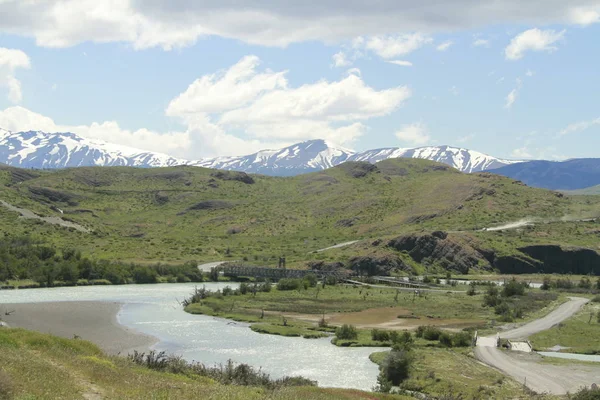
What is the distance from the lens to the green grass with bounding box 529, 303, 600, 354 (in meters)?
67.8

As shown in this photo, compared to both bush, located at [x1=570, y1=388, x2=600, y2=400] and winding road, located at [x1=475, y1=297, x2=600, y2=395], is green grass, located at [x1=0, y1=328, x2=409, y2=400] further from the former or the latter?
winding road, located at [x1=475, y1=297, x2=600, y2=395]

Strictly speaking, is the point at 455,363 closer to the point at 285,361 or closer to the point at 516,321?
the point at 285,361

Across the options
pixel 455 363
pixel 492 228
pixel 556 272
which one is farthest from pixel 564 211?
pixel 455 363

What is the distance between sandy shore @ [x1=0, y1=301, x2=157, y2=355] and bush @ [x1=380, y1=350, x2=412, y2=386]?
22764 millimetres

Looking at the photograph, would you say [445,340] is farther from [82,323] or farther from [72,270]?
[72,270]

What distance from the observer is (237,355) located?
61750 millimetres

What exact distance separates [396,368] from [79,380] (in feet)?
96.1

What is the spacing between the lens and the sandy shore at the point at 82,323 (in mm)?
67387

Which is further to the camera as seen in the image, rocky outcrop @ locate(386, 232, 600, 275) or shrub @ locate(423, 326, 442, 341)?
rocky outcrop @ locate(386, 232, 600, 275)

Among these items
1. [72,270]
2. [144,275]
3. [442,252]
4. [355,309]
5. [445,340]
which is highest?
[442,252]

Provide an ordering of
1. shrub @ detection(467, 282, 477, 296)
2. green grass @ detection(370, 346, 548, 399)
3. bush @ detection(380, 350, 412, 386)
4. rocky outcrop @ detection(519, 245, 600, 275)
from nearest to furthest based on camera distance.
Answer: green grass @ detection(370, 346, 548, 399)
bush @ detection(380, 350, 412, 386)
shrub @ detection(467, 282, 477, 296)
rocky outcrop @ detection(519, 245, 600, 275)

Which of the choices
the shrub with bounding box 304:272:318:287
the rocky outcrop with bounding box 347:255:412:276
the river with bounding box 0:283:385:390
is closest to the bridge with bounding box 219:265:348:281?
the rocky outcrop with bounding box 347:255:412:276

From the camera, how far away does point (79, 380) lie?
29141mm

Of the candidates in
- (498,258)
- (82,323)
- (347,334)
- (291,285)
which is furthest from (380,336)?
(498,258)
